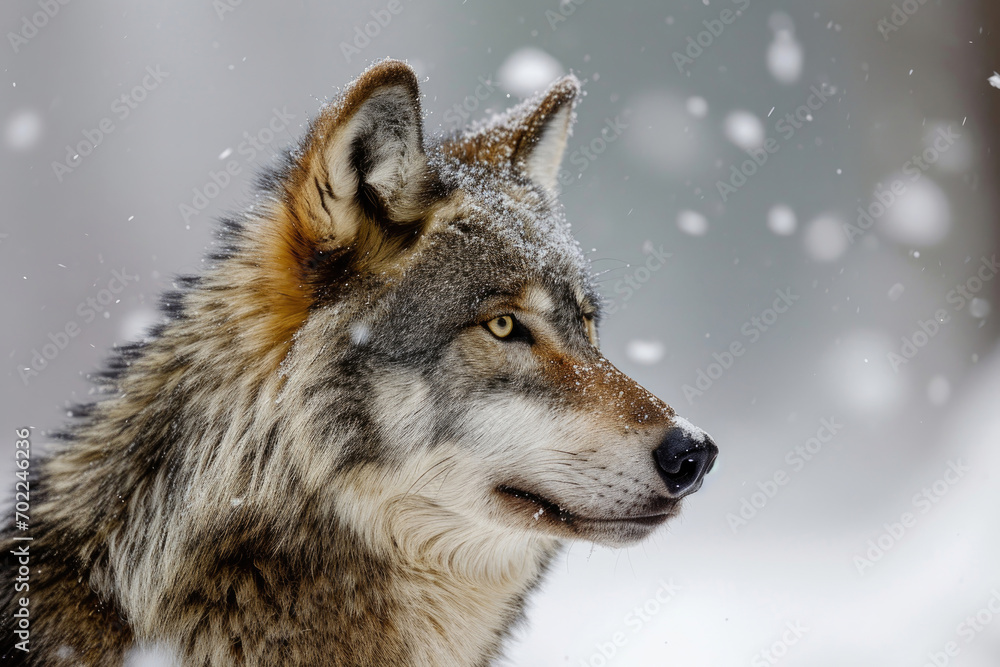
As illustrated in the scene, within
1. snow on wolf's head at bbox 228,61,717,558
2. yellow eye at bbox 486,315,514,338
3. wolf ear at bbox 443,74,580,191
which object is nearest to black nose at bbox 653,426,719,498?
snow on wolf's head at bbox 228,61,717,558

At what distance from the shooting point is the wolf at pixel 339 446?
1.66 meters

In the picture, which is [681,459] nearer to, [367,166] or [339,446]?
[339,446]

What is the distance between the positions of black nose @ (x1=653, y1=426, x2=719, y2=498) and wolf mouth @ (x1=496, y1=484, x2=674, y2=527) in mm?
84

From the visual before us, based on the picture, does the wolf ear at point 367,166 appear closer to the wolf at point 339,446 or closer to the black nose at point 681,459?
the wolf at point 339,446

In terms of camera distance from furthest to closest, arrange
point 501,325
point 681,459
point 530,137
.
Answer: point 530,137, point 501,325, point 681,459

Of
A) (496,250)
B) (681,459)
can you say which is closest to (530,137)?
(496,250)

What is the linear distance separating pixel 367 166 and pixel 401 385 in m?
0.59

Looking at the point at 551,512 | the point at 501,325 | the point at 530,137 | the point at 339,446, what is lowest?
the point at 339,446

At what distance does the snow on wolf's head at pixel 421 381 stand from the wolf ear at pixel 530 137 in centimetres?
44

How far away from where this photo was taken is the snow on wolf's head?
173 centimetres

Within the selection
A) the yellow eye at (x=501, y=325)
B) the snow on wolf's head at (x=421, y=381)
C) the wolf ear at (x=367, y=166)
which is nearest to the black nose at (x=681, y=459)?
Result: the snow on wolf's head at (x=421, y=381)

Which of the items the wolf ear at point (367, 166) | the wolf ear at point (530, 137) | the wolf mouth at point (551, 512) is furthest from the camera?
the wolf ear at point (530, 137)

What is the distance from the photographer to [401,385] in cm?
175

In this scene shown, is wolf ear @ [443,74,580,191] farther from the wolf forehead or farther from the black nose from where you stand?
the black nose
